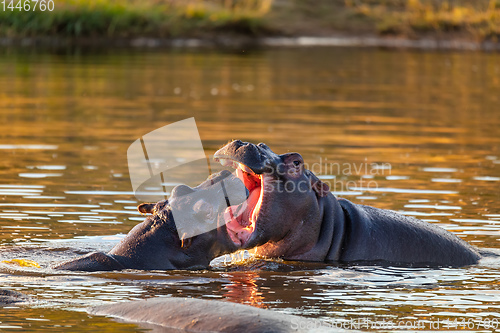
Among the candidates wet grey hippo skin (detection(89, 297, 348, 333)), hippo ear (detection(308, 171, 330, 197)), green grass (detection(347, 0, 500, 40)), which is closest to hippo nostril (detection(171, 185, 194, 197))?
hippo ear (detection(308, 171, 330, 197))

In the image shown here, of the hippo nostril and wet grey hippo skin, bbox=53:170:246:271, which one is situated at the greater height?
the hippo nostril

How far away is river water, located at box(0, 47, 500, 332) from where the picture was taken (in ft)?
19.7

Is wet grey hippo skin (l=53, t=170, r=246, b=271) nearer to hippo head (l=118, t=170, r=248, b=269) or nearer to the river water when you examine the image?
hippo head (l=118, t=170, r=248, b=269)

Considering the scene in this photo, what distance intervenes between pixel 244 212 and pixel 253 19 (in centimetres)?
3134

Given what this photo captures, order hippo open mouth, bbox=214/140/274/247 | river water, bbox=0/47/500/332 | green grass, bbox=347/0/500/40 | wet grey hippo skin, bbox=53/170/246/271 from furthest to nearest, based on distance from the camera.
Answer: green grass, bbox=347/0/500/40 < wet grey hippo skin, bbox=53/170/246/271 < hippo open mouth, bbox=214/140/274/247 < river water, bbox=0/47/500/332

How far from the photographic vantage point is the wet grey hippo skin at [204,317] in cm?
503

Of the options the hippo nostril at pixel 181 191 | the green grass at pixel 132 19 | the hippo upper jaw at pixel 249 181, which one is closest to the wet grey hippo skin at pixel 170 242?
the hippo nostril at pixel 181 191

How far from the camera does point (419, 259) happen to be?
723cm

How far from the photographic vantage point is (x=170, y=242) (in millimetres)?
6520

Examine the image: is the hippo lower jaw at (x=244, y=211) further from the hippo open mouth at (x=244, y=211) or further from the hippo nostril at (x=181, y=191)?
the hippo nostril at (x=181, y=191)

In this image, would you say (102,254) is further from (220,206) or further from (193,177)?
(193,177)

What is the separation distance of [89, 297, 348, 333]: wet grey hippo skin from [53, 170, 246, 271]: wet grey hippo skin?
37.5 inches

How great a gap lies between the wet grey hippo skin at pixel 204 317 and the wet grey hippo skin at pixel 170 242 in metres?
0.95

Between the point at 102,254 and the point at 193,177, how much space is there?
4.27 meters
